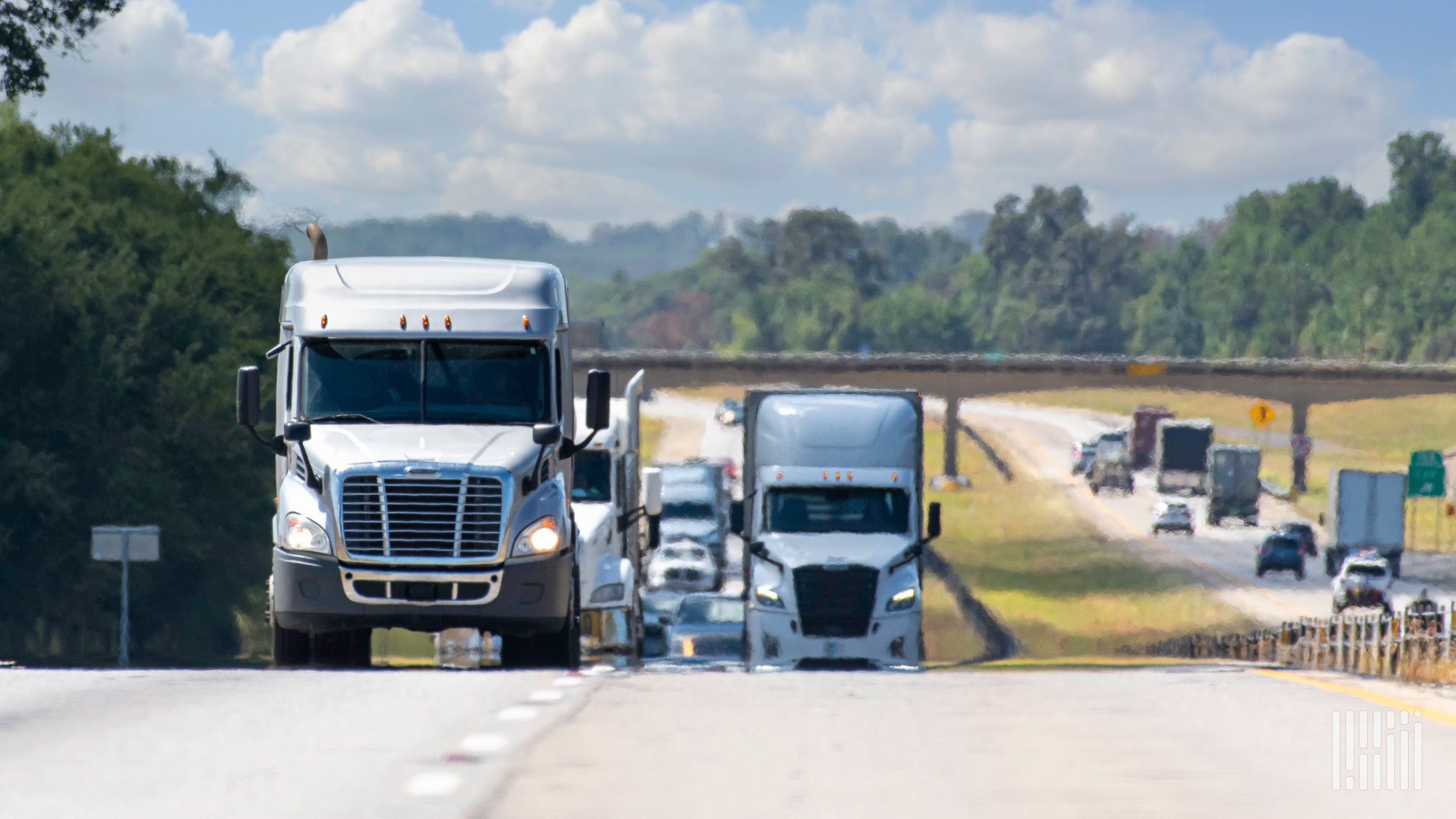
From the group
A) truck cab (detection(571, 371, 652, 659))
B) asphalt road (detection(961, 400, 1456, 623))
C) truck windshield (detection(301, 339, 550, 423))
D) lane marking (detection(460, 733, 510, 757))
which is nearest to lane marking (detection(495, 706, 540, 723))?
lane marking (detection(460, 733, 510, 757))

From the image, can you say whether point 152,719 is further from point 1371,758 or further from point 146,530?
point 146,530

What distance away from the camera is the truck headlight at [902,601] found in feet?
97.0

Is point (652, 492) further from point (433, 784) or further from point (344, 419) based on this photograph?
point (433, 784)

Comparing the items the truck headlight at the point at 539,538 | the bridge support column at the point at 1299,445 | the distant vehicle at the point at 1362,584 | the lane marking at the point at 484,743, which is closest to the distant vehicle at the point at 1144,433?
the bridge support column at the point at 1299,445

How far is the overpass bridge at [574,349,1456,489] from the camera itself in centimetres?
11638

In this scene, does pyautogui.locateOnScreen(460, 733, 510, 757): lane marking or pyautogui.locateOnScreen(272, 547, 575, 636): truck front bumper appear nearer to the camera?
pyautogui.locateOnScreen(460, 733, 510, 757): lane marking

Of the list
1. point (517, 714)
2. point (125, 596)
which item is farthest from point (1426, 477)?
point (517, 714)

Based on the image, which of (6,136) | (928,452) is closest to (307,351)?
(6,136)

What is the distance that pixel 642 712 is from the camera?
12.0 meters

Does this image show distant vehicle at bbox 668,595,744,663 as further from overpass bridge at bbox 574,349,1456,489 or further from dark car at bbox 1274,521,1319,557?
overpass bridge at bbox 574,349,1456,489

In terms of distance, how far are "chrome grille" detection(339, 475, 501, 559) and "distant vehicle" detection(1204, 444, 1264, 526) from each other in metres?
82.6

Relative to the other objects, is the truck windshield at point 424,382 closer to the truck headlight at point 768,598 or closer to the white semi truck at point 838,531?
the white semi truck at point 838,531

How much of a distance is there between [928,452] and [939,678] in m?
139

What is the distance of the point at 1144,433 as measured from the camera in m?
123
